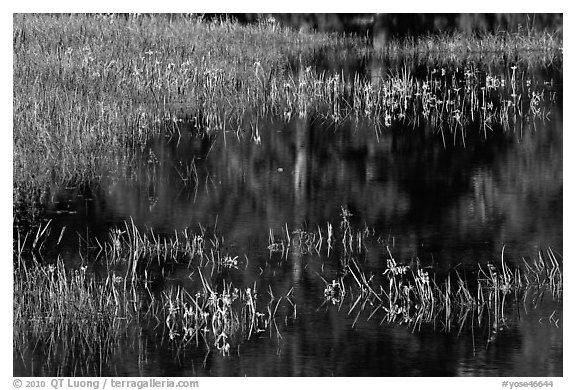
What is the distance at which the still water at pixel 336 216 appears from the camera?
8500 millimetres

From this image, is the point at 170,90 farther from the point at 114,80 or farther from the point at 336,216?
the point at 336,216

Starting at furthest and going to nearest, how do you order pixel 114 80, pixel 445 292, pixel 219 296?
pixel 114 80
pixel 445 292
pixel 219 296

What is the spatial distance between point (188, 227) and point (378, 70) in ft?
23.8

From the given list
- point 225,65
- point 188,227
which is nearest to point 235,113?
point 225,65

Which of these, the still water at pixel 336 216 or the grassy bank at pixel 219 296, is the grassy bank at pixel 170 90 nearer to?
the still water at pixel 336 216

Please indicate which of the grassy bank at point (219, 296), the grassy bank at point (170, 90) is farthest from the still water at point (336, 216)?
the grassy bank at point (170, 90)

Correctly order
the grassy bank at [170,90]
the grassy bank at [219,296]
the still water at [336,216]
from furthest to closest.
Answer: the grassy bank at [170,90] → the grassy bank at [219,296] → the still water at [336,216]

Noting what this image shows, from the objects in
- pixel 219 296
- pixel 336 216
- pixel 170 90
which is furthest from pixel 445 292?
pixel 170 90

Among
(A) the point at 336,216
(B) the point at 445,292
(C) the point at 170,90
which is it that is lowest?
(B) the point at 445,292

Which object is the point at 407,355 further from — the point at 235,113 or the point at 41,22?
the point at 41,22

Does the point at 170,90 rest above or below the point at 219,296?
above

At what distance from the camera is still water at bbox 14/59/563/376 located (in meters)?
8.50

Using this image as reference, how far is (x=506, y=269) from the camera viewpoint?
9.91m

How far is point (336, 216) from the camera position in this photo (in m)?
11.2
